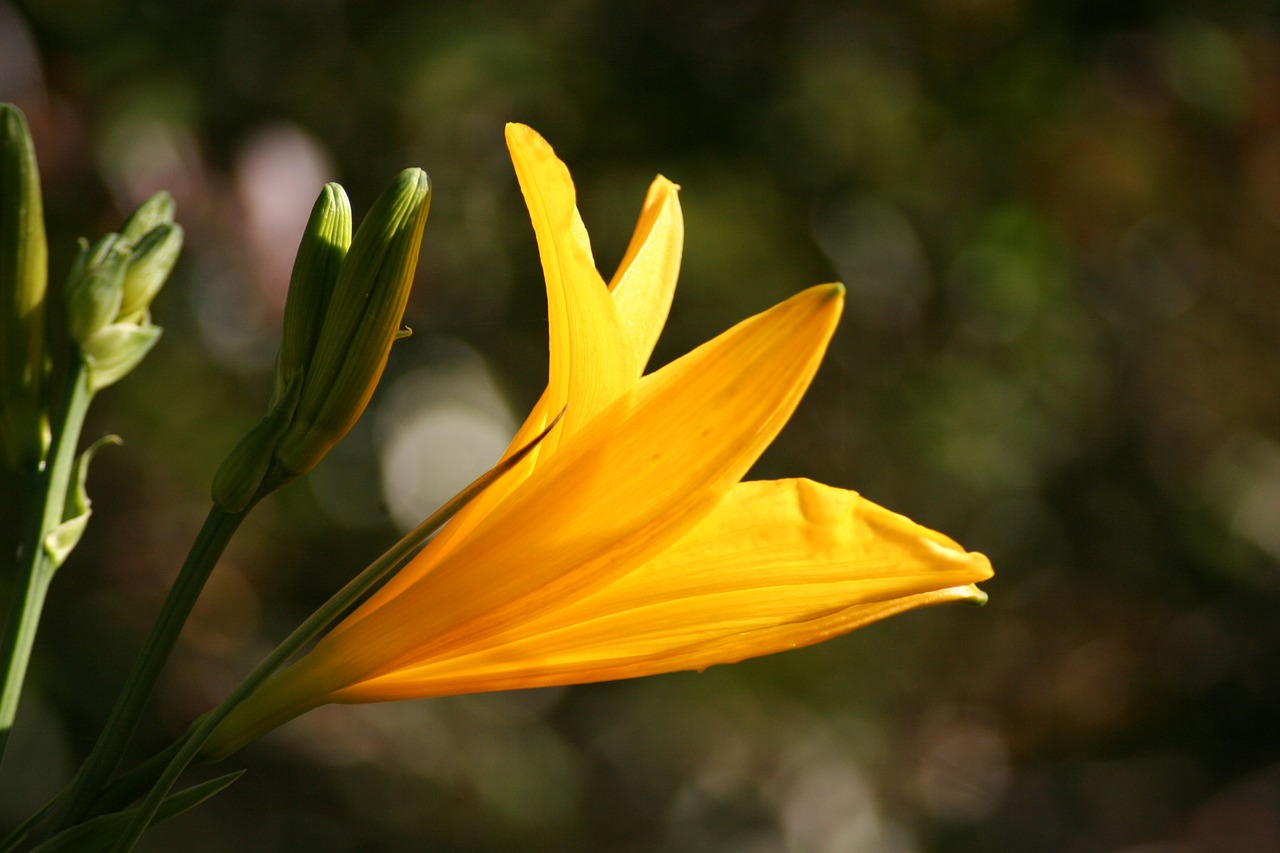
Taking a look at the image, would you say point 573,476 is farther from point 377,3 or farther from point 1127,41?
point 1127,41

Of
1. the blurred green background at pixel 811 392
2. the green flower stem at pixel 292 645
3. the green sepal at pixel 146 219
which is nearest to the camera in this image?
the green flower stem at pixel 292 645

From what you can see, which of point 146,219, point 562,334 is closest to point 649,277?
point 562,334

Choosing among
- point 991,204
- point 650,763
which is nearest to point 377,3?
point 991,204

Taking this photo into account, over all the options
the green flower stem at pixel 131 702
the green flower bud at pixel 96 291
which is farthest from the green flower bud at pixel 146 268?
the green flower stem at pixel 131 702

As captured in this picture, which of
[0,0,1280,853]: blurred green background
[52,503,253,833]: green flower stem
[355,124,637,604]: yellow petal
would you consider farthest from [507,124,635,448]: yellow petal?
[0,0,1280,853]: blurred green background

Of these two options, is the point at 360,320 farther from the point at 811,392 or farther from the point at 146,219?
the point at 811,392

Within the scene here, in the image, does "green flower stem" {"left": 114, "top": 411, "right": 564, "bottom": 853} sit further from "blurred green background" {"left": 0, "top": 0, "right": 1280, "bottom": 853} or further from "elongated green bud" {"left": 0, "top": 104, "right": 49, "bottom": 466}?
"blurred green background" {"left": 0, "top": 0, "right": 1280, "bottom": 853}

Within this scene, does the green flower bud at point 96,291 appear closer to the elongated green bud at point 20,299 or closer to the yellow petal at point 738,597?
the elongated green bud at point 20,299
